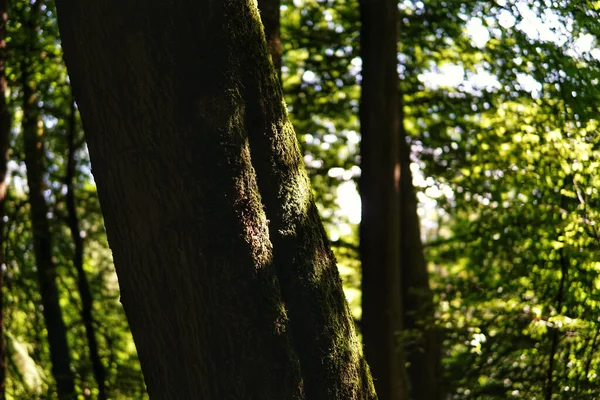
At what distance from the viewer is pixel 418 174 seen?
10.1 metres

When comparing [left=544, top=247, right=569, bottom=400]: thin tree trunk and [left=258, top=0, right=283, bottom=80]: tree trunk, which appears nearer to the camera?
[left=258, top=0, right=283, bottom=80]: tree trunk

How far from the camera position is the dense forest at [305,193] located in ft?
9.30

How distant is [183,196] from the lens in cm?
281

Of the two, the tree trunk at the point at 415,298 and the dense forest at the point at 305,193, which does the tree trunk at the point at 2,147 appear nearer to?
the dense forest at the point at 305,193

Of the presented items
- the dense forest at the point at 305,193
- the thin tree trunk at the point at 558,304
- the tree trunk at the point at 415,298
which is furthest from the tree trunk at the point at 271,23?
the tree trunk at the point at 415,298

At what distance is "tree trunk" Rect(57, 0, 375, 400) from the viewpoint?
2.81 meters

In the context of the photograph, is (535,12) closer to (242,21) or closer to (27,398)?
(242,21)

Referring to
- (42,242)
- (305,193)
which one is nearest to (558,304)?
(305,193)

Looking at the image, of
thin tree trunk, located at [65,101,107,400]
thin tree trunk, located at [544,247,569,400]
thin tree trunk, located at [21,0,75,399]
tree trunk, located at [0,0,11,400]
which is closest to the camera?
thin tree trunk, located at [544,247,569,400]

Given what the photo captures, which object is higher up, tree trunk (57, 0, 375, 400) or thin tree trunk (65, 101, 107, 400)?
thin tree trunk (65, 101, 107, 400)

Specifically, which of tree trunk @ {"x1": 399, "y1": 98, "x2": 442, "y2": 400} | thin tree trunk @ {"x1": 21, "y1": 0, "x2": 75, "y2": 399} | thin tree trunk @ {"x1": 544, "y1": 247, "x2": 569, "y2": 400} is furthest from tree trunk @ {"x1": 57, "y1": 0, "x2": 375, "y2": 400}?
thin tree trunk @ {"x1": 21, "y1": 0, "x2": 75, "y2": 399}

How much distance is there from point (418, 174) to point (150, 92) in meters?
7.57

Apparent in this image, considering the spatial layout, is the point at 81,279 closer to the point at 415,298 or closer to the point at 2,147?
the point at 2,147

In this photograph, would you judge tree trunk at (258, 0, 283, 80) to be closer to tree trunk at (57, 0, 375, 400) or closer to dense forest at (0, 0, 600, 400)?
dense forest at (0, 0, 600, 400)
